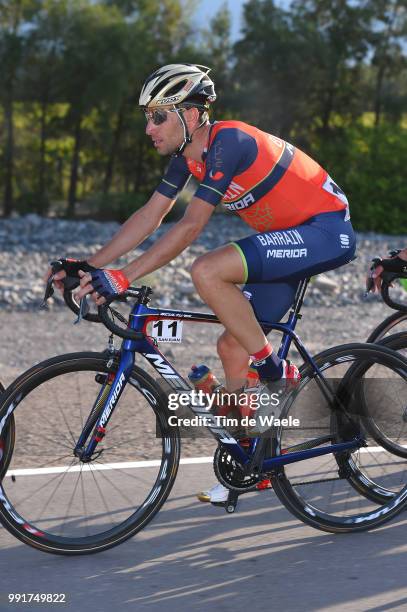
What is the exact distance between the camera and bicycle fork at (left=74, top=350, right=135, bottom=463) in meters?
4.37

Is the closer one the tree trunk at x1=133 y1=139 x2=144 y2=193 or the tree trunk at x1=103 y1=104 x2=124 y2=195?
the tree trunk at x1=103 y1=104 x2=124 y2=195

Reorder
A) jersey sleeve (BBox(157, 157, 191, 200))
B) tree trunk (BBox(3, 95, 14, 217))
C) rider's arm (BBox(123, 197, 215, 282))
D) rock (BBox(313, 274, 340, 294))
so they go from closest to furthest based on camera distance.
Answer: rider's arm (BBox(123, 197, 215, 282)) → jersey sleeve (BBox(157, 157, 191, 200)) → rock (BBox(313, 274, 340, 294)) → tree trunk (BBox(3, 95, 14, 217))

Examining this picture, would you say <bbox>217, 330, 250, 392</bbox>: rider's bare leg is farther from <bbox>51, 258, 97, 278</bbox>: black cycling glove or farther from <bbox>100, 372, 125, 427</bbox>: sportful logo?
<bbox>51, 258, 97, 278</bbox>: black cycling glove

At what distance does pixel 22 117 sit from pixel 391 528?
160 feet

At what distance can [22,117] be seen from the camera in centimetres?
5141

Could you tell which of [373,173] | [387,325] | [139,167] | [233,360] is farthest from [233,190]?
[139,167]

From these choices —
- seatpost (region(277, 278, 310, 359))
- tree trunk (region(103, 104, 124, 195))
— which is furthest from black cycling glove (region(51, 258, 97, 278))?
tree trunk (region(103, 104, 124, 195))

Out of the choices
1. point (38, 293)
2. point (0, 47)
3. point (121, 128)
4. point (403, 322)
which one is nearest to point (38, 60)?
point (0, 47)

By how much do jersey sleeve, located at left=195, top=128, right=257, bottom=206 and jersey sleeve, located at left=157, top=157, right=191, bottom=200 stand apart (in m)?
0.35

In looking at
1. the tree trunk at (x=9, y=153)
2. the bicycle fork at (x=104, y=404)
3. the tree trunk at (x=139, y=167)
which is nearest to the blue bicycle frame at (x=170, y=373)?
the bicycle fork at (x=104, y=404)

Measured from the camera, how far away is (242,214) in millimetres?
4766

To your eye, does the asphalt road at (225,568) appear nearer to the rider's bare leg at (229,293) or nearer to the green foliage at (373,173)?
the rider's bare leg at (229,293)

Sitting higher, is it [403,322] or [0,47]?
[0,47]

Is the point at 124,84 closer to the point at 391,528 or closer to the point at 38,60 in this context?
the point at 38,60
